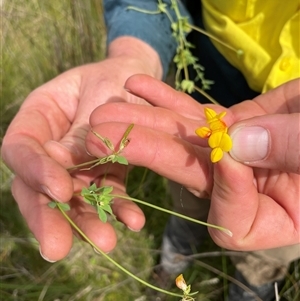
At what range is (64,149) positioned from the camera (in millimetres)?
883

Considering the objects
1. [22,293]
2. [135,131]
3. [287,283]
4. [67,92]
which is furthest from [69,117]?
[287,283]

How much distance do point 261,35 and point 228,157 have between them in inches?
17.5

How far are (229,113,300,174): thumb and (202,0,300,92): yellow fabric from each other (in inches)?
12.6

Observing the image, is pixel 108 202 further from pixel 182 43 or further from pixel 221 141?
pixel 182 43

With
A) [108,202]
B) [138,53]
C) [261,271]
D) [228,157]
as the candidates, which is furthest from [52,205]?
[261,271]

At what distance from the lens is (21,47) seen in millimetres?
1688

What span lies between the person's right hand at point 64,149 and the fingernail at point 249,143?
282 mm

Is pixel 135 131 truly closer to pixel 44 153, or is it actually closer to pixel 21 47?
pixel 44 153

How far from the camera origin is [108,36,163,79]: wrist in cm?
113

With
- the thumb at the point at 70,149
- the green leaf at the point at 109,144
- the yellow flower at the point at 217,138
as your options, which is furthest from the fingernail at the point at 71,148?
the yellow flower at the point at 217,138

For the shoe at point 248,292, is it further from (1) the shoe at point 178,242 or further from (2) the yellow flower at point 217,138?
(2) the yellow flower at point 217,138

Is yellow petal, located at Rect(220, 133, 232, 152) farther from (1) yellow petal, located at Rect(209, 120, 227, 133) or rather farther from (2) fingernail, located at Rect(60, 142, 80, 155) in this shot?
(2) fingernail, located at Rect(60, 142, 80, 155)

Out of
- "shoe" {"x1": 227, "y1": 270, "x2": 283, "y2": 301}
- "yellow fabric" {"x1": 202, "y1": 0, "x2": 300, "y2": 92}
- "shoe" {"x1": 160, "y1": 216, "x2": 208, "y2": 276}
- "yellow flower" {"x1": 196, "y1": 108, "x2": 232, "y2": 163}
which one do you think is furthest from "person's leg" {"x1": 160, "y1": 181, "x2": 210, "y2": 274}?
"yellow flower" {"x1": 196, "y1": 108, "x2": 232, "y2": 163}

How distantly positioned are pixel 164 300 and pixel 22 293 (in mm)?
406
